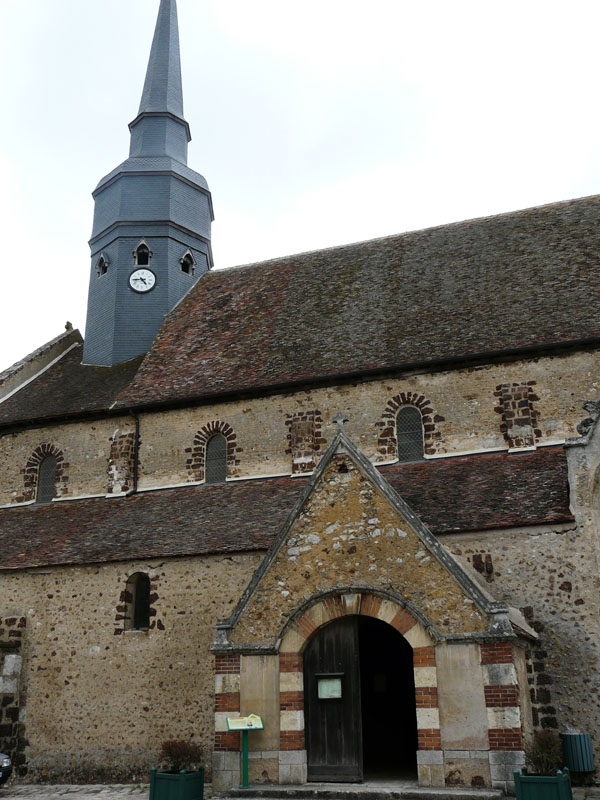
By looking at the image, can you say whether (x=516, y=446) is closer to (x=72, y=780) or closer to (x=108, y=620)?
(x=108, y=620)

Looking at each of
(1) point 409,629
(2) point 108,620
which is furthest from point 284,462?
(1) point 409,629

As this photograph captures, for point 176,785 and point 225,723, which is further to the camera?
point 225,723

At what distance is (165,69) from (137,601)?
1878 centimetres

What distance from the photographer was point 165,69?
27.8 meters

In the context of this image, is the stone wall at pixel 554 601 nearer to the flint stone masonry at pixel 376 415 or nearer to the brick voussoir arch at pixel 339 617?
the brick voussoir arch at pixel 339 617

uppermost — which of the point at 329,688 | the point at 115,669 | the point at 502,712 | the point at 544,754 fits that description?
the point at 115,669

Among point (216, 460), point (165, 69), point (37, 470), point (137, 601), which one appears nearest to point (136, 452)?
point (216, 460)

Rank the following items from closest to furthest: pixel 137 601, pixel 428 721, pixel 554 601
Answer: pixel 428 721, pixel 554 601, pixel 137 601

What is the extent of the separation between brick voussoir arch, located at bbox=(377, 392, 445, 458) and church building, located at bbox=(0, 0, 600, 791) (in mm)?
75

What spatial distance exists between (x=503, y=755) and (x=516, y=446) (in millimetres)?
6665

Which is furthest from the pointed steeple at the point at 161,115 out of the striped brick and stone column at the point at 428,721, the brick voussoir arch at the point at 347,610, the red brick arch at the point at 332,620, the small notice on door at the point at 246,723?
the striped brick and stone column at the point at 428,721

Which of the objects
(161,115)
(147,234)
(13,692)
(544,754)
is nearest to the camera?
(544,754)

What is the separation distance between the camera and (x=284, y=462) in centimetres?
1789

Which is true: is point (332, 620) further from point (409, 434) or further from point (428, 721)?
point (409, 434)
